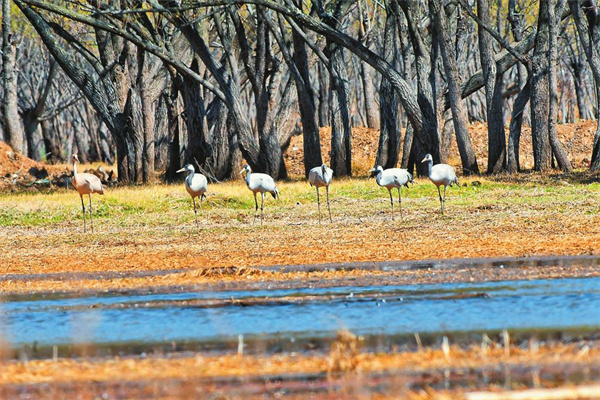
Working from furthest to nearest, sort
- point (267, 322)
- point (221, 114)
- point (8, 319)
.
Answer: point (221, 114), point (8, 319), point (267, 322)

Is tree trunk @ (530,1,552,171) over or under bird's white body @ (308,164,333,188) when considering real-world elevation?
over

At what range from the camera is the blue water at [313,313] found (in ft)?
28.3

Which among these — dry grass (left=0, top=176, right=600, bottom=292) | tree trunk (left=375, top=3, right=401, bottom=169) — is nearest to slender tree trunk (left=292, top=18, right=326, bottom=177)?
tree trunk (left=375, top=3, right=401, bottom=169)

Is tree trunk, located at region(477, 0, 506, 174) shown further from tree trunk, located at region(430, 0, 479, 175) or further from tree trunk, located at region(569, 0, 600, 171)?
tree trunk, located at region(569, 0, 600, 171)

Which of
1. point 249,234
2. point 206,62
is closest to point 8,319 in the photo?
point 249,234

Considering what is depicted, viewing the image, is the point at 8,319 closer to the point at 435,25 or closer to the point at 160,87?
the point at 435,25

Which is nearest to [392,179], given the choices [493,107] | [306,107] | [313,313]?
[493,107]

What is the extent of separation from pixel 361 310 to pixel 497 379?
10.8ft

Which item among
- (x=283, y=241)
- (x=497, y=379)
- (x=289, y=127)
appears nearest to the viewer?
(x=497, y=379)

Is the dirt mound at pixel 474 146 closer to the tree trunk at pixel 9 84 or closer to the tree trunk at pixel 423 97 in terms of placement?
the tree trunk at pixel 423 97

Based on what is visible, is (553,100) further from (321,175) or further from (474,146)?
(474,146)

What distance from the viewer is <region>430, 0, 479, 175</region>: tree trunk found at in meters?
28.5

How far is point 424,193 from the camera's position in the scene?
23.8m

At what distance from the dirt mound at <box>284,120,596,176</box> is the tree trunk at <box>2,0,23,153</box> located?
1018 centimetres
